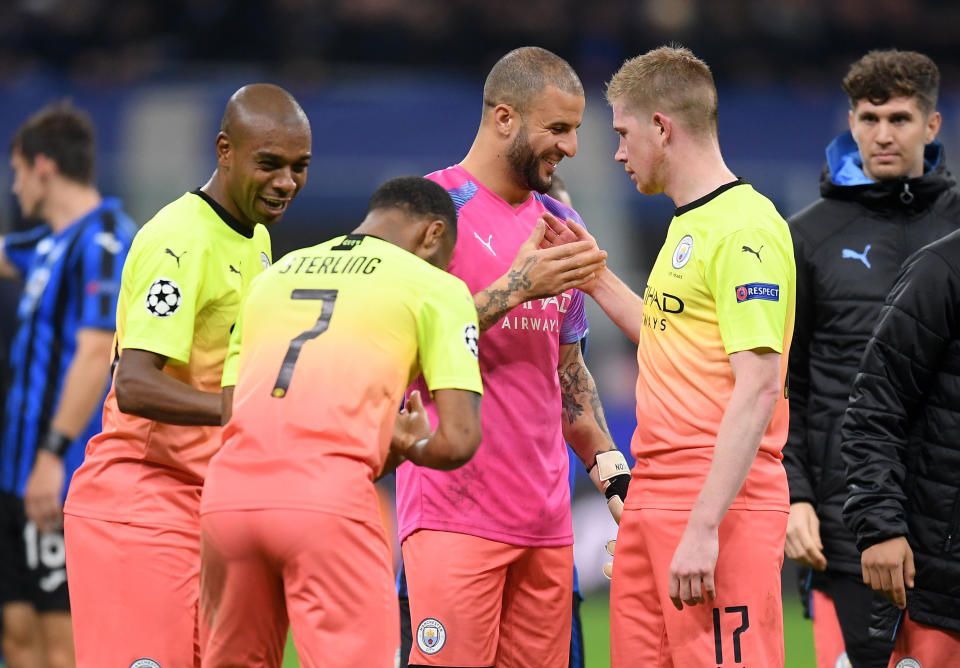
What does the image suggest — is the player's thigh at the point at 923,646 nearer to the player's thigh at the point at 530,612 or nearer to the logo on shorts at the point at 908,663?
the logo on shorts at the point at 908,663

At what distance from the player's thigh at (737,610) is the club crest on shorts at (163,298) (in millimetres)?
1946

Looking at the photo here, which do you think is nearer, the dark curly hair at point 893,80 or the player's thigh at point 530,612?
the player's thigh at point 530,612

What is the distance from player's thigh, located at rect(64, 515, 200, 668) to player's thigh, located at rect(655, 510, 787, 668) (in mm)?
1737

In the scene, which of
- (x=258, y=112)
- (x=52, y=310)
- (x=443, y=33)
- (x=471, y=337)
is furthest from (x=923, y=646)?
(x=443, y=33)

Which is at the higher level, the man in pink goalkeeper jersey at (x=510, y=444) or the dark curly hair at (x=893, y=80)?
the dark curly hair at (x=893, y=80)

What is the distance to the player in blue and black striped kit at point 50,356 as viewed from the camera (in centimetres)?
685

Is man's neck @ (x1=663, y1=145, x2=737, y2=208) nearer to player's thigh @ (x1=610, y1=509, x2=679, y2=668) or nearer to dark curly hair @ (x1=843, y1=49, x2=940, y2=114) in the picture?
player's thigh @ (x1=610, y1=509, x2=679, y2=668)

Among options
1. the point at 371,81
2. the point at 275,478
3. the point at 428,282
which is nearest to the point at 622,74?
the point at 428,282

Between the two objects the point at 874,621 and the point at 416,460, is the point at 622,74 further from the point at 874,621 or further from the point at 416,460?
the point at 874,621

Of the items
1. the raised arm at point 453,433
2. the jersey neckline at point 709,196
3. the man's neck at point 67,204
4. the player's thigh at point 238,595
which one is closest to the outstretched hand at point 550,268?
the jersey neckline at point 709,196

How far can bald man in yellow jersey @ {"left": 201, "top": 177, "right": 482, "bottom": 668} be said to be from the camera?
3990mm

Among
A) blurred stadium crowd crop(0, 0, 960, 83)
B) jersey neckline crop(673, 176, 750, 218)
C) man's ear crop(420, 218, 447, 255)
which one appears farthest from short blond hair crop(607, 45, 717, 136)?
blurred stadium crowd crop(0, 0, 960, 83)

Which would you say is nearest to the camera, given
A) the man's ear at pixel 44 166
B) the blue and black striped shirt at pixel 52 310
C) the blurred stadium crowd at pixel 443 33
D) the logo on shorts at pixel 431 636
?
the logo on shorts at pixel 431 636

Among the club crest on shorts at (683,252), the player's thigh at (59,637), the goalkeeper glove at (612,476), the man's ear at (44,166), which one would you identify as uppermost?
the man's ear at (44,166)
